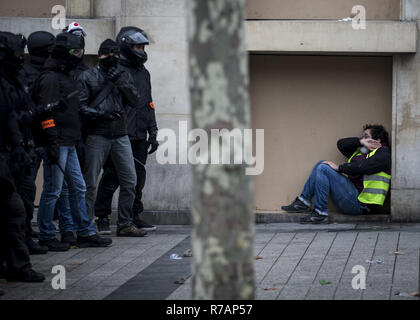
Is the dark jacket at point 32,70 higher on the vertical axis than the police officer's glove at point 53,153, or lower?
higher

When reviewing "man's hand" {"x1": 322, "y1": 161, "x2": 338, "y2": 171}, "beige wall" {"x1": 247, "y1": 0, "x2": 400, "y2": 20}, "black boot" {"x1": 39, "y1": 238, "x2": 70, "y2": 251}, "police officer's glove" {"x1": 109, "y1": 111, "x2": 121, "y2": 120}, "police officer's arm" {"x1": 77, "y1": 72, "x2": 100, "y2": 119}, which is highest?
"beige wall" {"x1": 247, "y1": 0, "x2": 400, "y2": 20}

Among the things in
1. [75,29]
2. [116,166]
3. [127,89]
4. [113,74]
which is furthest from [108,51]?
[116,166]

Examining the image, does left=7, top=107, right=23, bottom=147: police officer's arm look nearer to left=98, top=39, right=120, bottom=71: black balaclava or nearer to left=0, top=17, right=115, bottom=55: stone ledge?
left=98, top=39, right=120, bottom=71: black balaclava

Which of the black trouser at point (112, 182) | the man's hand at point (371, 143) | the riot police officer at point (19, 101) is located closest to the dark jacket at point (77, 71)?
the black trouser at point (112, 182)

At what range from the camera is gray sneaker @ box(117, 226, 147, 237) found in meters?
9.48

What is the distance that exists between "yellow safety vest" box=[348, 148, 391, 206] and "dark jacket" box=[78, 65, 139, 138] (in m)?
3.22

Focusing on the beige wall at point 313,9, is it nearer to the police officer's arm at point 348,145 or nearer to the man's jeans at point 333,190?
the police officer's arm at point 348,145

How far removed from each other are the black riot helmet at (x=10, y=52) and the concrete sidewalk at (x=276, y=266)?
1873 millimetres

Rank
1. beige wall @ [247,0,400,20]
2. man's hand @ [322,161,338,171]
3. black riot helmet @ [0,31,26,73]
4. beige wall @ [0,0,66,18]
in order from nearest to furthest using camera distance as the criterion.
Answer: black riot helmet @ [0,31,26,73]
man's hand @ [322,161,338,171]
beige wall @ [247,0,400,20]
beige wall @ [0,0,66,18]

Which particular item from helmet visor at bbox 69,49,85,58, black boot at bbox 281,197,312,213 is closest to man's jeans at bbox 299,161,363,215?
black boot at bbox 281,197,312,213

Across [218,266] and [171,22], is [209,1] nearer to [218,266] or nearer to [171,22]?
[218,266]

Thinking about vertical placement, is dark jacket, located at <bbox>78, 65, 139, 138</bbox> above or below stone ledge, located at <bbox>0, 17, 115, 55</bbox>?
below

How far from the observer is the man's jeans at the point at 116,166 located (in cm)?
898
